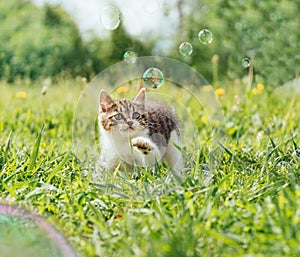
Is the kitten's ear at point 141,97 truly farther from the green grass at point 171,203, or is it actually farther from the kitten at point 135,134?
the green grass at point 171,203

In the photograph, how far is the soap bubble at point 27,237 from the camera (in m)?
1.79

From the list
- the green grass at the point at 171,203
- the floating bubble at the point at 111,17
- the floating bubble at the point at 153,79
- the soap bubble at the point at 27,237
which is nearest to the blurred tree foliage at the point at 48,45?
the floating bubble at the point at 111,17

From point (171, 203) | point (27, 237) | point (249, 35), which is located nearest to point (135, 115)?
point (171, 203)

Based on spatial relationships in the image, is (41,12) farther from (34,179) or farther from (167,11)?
(34,179)

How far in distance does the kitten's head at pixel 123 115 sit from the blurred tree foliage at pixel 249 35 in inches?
133

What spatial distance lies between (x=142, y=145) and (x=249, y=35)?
457cm

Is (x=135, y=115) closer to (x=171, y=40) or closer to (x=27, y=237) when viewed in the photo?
(x=27, y=237)

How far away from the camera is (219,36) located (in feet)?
23.5

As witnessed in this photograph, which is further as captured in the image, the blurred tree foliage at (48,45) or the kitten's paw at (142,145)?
the blurred tree foliage at (48,45)

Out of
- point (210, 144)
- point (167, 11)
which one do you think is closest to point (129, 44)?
point (167, 11)

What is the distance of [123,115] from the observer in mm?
2381

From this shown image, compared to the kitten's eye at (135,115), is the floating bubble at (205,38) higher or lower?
higher

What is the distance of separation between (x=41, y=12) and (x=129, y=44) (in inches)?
83.1

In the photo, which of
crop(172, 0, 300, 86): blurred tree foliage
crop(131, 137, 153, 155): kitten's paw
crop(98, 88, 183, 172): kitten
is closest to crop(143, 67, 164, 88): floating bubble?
crop(98, 88, 183, 172): kitten
